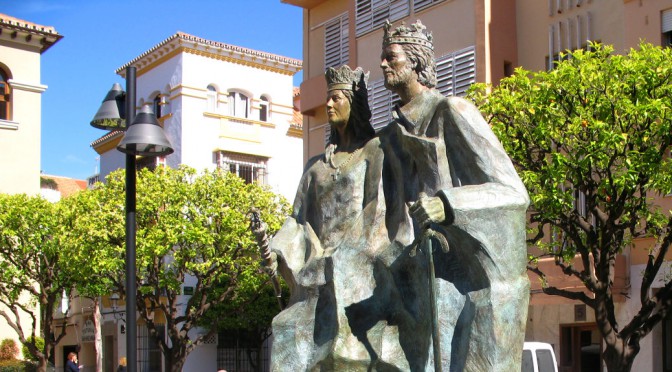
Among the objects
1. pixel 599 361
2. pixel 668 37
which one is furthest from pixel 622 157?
pixel 599 361

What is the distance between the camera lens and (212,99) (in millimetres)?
42125

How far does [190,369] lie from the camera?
3856cm

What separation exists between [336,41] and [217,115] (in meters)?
8.55

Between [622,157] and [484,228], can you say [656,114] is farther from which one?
[484,228]


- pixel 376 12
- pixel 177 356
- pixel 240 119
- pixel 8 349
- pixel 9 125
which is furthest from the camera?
pixel 9 125

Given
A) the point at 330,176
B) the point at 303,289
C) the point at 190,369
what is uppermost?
the point at 330,176

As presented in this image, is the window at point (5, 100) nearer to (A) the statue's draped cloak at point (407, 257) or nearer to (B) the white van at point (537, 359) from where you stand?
(B) the white van at point (537, 359)

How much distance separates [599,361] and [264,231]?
2061 cm

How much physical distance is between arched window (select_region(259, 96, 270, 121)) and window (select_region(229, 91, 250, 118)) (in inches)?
26.0

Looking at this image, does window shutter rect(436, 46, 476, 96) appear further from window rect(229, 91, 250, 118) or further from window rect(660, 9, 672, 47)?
window rect(229, 91, 250, 118)

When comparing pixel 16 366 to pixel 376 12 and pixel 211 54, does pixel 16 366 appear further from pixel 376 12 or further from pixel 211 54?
pixel 376 12

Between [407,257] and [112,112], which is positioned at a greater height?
[112,112]

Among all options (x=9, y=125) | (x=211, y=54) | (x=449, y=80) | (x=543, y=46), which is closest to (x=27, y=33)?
(x=9, y=125)

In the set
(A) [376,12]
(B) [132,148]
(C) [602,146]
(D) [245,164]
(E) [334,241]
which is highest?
(A) [376,12]
